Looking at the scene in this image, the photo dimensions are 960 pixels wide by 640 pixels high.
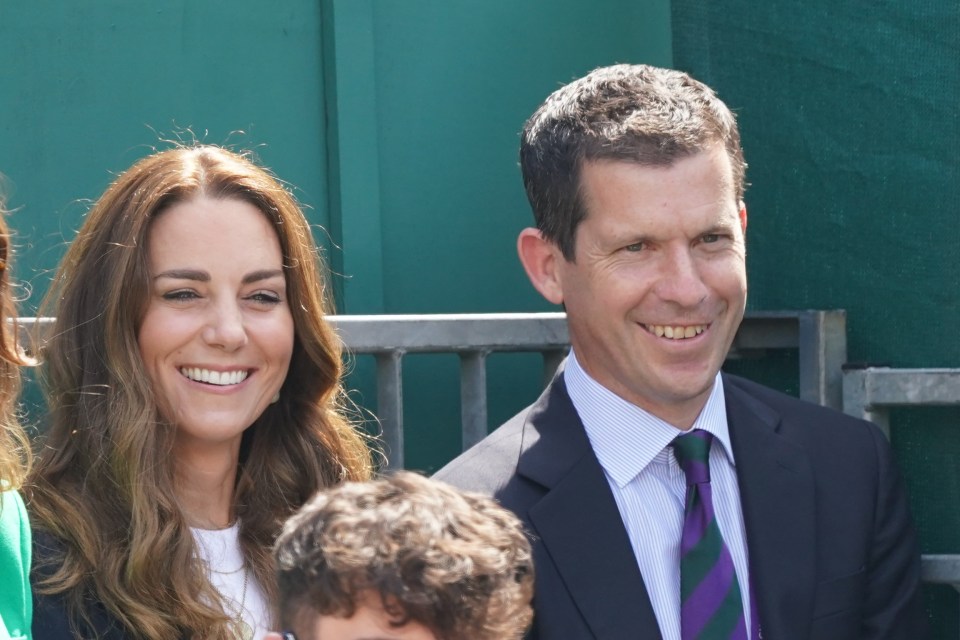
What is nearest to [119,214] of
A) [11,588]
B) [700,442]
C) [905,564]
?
[11,588]

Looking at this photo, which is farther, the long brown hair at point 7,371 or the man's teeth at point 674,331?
the man's teeth at point 674,331

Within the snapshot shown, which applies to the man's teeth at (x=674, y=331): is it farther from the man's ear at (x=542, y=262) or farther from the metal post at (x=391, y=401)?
the metal post at (x=391, y=401)

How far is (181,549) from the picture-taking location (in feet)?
9.14

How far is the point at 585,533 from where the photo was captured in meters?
2.72

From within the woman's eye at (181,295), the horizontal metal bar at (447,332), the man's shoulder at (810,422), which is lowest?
the man's shoulder at (810,422)

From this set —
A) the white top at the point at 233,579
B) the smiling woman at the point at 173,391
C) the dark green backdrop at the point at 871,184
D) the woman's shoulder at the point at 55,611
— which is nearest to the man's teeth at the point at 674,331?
the smiling woman at the point at 173,391

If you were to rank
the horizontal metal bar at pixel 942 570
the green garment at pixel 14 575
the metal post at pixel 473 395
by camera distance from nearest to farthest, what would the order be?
the green garment at pixel 14 575 → the horizontal metal bar at pixel 942 570 → the metal post at pixel 473 395

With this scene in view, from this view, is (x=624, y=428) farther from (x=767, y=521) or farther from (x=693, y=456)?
(x=767, y=521)

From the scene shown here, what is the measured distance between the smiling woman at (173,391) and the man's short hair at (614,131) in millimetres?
531

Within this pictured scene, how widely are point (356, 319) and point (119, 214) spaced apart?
1.96 ft

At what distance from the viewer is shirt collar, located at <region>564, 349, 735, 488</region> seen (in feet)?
9.21

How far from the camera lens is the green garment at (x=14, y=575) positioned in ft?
8.33

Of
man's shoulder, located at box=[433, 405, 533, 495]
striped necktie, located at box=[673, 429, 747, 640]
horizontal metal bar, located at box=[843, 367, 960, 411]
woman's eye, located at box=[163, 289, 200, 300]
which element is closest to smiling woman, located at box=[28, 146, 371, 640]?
woman's eye, located at box=[163, 289, 200, 300]

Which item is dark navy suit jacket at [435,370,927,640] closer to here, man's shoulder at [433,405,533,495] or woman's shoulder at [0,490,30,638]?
man's shoulder at [433,405,533,495]
